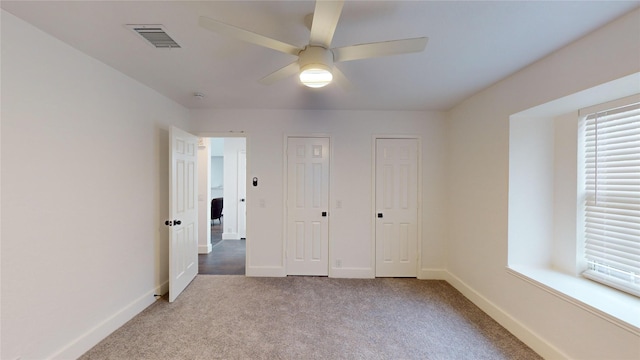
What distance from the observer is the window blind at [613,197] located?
5.68 feet

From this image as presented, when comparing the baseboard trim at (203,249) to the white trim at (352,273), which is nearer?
the white trim at (352,273)

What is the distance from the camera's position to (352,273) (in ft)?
11.1

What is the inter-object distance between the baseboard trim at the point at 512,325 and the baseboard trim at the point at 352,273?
113 cm

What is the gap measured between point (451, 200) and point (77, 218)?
13.4ft

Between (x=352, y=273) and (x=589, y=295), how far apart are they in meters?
2.32

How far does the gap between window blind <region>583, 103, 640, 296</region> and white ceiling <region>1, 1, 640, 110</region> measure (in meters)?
0.80

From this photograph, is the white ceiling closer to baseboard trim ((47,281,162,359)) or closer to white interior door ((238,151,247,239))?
baseboard trim ((47,281,162,359))

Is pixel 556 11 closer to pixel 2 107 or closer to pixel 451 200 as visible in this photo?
pixel 451 200

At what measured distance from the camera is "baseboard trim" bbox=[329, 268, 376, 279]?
339 cm

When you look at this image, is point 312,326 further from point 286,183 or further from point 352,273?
point 286,183

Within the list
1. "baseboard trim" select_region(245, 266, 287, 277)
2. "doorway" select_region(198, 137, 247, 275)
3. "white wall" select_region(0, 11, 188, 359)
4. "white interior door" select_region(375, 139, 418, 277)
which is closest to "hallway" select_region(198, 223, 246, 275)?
"doorway" select_region(198, 137, 247, 275)

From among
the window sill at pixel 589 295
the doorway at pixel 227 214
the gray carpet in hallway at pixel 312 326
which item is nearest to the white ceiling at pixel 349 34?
the window sill at pixel 589 295

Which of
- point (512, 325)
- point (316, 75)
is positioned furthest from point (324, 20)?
point (512, 325)

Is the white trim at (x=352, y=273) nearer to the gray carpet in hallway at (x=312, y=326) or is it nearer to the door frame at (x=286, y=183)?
the door frame at (x=286, y=183)
